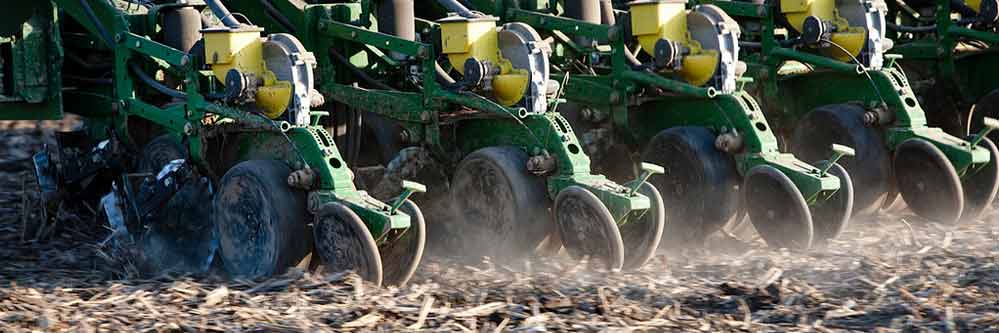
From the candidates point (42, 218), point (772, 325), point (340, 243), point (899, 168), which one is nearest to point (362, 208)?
point (340, 243)

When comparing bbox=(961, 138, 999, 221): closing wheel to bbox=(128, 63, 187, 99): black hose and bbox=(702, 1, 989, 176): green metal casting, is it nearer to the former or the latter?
bbox=(702, 1, 989, 176): green metal casting

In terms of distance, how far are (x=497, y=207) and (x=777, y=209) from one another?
1.81m

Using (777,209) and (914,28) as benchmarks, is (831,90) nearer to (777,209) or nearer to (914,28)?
(914,28)

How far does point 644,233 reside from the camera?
10.8 m

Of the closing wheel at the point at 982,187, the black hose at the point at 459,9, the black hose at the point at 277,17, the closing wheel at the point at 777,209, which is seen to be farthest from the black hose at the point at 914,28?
the black hose at the point at 277,17

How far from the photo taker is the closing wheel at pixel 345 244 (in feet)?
32.4

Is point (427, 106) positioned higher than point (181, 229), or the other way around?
point (427, 106)

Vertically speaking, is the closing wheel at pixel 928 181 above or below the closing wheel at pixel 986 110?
below

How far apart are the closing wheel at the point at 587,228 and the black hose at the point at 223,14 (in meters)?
2.29

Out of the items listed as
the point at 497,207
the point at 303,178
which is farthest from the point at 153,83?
the point at 497,207

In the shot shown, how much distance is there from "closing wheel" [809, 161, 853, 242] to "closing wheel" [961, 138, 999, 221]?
1.37m

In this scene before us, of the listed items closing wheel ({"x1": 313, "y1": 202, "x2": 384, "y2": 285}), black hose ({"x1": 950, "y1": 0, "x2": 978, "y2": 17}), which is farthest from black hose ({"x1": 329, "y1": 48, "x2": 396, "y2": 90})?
black hose ({"x1": 950, "y1": 0, "x2": 978, "y2": 17})

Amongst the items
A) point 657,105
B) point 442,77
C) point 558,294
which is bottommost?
point 558,294

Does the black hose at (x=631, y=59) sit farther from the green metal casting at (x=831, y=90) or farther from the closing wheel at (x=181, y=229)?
A: the closing wheel at (x=181, y=229)
